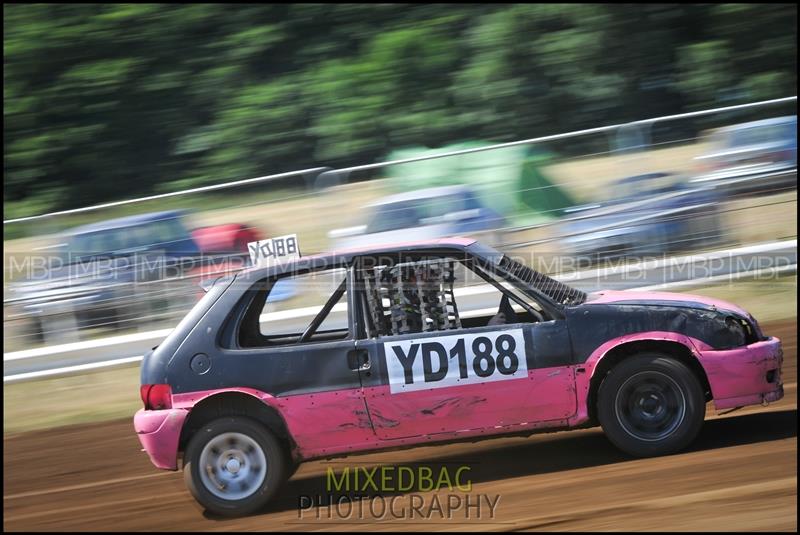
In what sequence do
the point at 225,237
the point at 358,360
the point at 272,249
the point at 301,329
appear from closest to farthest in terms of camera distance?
the point at 358,360
the point at 272,249
the point at 301,329
the point at 225,237

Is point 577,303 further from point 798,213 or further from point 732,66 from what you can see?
point 732,66

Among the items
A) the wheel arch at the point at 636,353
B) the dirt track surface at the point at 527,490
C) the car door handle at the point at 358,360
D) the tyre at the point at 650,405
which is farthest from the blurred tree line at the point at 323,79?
the car door handle at the point at 358,360

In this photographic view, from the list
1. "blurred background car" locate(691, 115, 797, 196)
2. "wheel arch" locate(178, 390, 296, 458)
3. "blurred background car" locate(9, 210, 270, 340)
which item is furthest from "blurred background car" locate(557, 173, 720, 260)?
"wheel arch" locate(178, 390, 296, 458)

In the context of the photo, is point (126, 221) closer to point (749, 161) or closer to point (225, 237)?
point (225, 237)

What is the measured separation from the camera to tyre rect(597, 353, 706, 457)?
5746 mm

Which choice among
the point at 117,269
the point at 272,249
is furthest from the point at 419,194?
the point at 272,249

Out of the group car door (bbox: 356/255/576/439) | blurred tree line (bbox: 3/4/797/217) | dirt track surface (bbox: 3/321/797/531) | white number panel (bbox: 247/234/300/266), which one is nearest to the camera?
dirt track surface (bbox: 3/321/797/531)

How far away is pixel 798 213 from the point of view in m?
10.1

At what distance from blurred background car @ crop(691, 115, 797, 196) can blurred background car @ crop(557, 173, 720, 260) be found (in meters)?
0.21

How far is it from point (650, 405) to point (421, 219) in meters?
4.83

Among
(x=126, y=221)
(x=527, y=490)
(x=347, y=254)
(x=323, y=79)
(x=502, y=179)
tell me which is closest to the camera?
(x=527, y=490)

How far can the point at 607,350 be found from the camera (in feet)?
18.9

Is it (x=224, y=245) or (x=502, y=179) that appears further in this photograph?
(x=502, y=179)

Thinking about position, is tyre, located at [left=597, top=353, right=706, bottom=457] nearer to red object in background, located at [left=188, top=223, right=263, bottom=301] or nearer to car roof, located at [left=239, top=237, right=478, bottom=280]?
car roof, located at [left=239, top=237, right=478, bottom=280]
